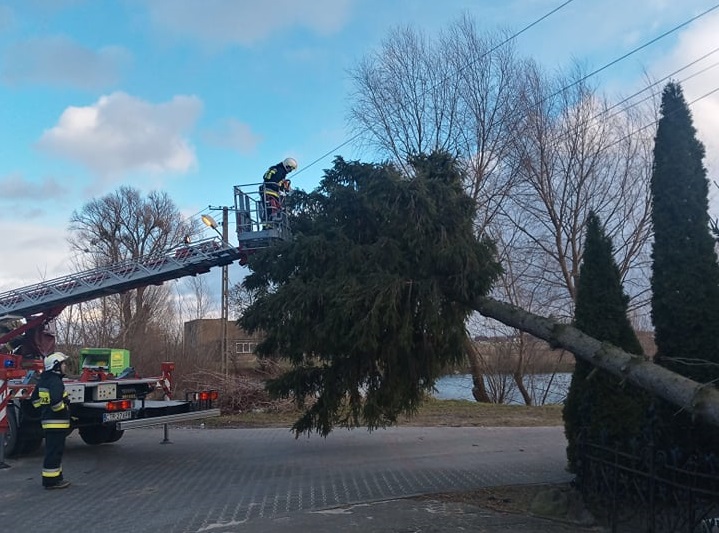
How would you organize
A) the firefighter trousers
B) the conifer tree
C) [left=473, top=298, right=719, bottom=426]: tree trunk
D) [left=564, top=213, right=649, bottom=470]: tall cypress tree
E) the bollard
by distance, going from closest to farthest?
1. [left=473, top=298, right=719, bottom=426]: tree trunk
2. [left=564, top=213, right=649, bottom=470]: tall cypress tree
3. the conifer tree
4. the firefighter trousers
5. the bollard

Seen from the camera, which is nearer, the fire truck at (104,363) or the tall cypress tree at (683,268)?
the tall cypress tree at (683,268)

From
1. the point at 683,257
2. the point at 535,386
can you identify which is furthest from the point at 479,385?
the point at 683,257

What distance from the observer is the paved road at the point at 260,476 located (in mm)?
7938

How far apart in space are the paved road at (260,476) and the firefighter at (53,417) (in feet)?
0.84

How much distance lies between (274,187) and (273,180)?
0.15 m

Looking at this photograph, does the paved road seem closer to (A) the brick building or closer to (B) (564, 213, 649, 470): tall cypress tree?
(B) (564, 213, 649, 470): tall cypress tree

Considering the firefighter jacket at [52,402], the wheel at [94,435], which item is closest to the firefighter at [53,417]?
the firefighter jacket at [52,402]

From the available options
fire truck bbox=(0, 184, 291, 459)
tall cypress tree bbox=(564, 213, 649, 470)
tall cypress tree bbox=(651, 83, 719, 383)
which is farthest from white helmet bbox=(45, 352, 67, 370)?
tall cypress tree bbox=(651, 83, 719, 383)

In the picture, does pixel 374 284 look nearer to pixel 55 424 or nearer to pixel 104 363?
pixel 55 424

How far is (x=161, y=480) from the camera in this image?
1037 cm

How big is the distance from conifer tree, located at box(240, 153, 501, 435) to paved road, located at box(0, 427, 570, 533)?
4.19 ft

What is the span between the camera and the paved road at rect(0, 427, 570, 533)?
7938 mm

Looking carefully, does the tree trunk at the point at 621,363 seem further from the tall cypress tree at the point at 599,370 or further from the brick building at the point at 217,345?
the brick building at the point at 217,345

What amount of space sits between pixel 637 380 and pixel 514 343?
19166 millimetres
